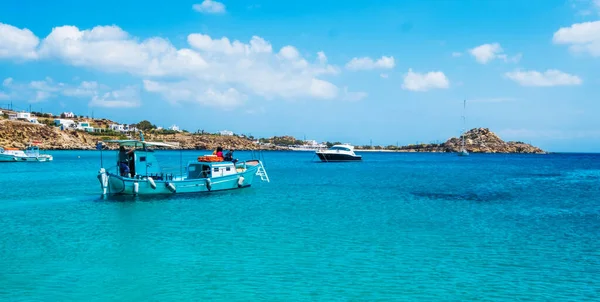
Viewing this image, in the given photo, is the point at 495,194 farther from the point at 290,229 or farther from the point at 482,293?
the point at 482,293

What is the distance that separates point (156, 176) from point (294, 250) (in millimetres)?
23613

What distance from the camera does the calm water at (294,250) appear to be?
1627 cm

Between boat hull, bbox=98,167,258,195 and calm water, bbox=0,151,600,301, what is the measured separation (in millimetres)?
1348

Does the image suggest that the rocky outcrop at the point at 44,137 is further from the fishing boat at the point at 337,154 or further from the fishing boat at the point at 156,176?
the fishing boat at the point at 156,176

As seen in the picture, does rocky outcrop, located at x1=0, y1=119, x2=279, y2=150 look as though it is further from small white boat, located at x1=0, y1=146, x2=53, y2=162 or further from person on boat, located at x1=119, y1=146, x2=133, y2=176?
person on boat, located at x1=119, y1=146, x2=133, y2=176

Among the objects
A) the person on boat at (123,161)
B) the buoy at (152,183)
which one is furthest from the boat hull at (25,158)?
the buoy at (152,183)

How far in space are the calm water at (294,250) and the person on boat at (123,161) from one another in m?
3.20

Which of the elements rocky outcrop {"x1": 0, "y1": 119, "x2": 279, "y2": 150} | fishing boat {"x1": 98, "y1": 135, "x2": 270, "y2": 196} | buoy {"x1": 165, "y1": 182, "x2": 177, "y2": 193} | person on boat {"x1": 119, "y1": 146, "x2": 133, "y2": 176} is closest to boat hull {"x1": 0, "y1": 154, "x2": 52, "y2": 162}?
rocky outcrop {"x1": 0, "y1": 119, "x2": 279, "y2": 150}

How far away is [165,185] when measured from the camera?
40531 mm

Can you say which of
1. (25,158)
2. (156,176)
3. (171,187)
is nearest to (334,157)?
(25,158)

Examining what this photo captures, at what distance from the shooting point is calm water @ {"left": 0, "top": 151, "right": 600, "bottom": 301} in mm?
16266

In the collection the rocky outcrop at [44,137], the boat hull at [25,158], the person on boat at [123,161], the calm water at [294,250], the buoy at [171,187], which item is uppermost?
the rocky outcrop at [44,137]

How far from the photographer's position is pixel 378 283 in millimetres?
16938

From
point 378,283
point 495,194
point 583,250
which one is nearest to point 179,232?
point 378,283
